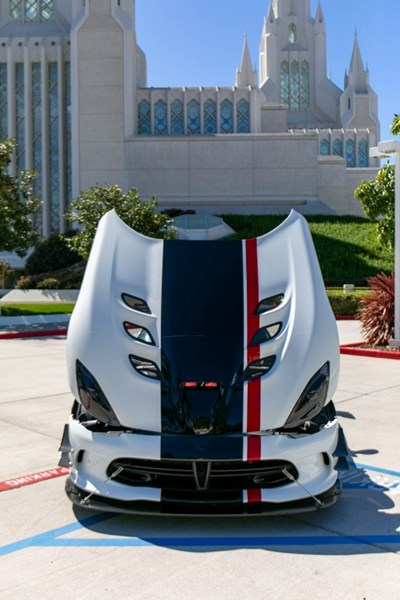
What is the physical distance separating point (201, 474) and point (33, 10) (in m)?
57.4

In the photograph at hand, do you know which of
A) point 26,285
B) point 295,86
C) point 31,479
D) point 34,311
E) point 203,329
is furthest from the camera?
point 295,86

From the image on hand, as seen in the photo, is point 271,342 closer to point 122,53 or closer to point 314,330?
point 314,330

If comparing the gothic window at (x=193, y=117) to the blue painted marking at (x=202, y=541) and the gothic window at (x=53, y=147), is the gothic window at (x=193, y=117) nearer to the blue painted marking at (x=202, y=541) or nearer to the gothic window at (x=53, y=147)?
the gothic window at (x=53, y=147)

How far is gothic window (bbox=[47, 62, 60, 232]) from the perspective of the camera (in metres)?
49.9

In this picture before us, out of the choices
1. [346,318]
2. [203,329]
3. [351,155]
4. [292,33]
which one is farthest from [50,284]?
[292,33]

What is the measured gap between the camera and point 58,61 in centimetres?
4922

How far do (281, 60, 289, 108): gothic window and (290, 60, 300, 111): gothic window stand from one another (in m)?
0.49

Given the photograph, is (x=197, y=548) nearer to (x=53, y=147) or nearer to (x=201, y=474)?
(x=201, y=474)

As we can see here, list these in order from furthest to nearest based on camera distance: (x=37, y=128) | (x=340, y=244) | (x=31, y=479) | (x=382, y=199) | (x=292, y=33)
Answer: (x=292, y=33) < (x=37, y=128) < (x=340, y=244) < (x=382, y=199) < (x=31, y=479)

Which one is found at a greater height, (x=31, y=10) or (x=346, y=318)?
(x=31, y=10)

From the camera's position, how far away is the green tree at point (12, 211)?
19047 millimetres

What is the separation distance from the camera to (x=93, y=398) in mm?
3734

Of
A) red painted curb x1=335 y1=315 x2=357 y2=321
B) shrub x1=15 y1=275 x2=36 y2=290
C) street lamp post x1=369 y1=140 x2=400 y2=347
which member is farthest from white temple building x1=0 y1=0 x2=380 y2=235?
street lamp post x1=369 y1=140 x2=400 y2=347

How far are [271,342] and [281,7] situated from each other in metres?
79.0
